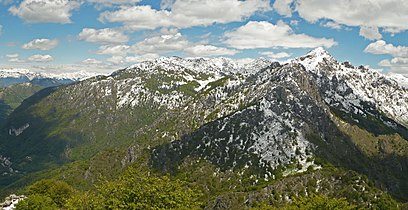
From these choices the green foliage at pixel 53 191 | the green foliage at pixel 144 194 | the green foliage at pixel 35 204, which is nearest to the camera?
the green foliage at pixel 144 194

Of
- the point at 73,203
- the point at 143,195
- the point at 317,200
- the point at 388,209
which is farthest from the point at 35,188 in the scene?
the point at 388,209

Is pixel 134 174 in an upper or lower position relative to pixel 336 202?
upper

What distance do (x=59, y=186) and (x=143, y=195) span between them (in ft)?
353

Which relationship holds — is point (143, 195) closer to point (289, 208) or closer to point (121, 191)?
point (121, 191)

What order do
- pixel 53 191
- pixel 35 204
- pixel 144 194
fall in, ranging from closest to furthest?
pixel 144 194, pixel 35 204, pixel 53 191

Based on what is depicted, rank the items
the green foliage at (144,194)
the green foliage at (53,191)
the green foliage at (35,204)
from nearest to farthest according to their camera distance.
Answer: the green foliage at (144,194)
the green foliage at (35,204)
the green foliage at (53,191)

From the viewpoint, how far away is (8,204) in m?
187

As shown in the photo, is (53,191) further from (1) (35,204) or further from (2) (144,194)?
(2) (144,194)

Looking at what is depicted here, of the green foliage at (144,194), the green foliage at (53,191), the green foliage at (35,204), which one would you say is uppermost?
the green foliage at (144,194)

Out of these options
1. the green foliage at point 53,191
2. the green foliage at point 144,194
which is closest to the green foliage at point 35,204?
the green foliage at point 53,191

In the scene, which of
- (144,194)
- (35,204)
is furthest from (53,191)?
(144,194)

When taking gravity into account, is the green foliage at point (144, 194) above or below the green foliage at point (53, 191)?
above

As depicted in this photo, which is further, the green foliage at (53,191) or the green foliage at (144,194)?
the green foliage at (53,191)

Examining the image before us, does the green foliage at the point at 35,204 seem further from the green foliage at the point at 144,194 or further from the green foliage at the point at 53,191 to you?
the green foliage at the point at 144,194
